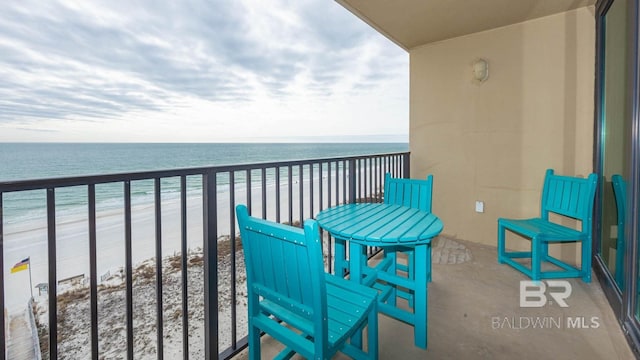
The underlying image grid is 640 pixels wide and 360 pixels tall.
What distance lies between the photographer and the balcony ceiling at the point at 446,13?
2.60 meters

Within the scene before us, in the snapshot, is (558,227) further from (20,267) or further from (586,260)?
(20,267)

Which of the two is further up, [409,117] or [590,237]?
[409,117]

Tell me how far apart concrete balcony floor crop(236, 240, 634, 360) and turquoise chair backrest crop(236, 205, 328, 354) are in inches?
28.1

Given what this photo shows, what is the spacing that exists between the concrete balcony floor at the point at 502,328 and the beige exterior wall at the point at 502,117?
109cm

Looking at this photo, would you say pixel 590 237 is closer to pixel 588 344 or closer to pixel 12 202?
pixel 588 344

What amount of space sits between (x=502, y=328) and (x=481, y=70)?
2621 mm

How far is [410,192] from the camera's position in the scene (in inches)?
97.2

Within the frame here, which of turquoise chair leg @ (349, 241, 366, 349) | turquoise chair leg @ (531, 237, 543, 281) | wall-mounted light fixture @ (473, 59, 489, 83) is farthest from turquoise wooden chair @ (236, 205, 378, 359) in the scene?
wall-mounted light fixture @ (473, 59, 489, 83)

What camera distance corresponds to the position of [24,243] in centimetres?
600

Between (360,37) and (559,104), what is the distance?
5788 mm

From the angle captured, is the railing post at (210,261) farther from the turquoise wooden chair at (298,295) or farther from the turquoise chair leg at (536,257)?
→ the turquoise chair leg at (536,257)

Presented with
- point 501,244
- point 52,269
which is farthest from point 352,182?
point 52,269

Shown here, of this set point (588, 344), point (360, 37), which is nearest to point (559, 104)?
point (588, 344)

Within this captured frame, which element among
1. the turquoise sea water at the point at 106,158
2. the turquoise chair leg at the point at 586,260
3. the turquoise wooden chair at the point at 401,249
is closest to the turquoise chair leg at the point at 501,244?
the turquoise chair leg at the point at 586,260
